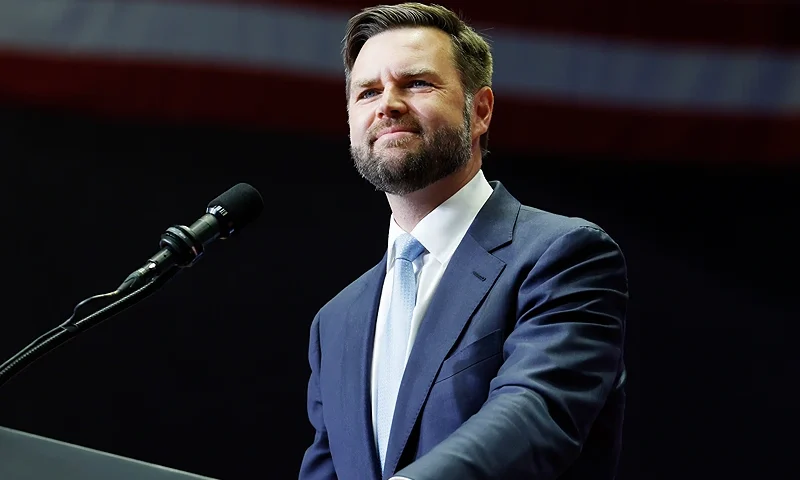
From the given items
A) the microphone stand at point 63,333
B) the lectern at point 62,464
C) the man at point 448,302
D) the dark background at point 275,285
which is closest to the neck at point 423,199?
the man at point 448,302

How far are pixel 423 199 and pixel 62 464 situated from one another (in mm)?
675

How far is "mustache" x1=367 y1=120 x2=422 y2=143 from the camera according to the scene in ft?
4.76

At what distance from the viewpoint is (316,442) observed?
63.1 inches

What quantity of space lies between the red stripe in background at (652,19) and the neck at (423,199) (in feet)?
3.72

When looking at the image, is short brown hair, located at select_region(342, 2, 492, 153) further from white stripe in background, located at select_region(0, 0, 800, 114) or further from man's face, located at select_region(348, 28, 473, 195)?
white stripe in background, located at select_region(0, 0, 800, 114)

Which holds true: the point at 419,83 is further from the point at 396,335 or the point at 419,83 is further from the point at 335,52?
the point at 335,52

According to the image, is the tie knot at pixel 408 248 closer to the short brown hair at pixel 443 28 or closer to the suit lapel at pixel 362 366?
the suit lapel at pixel 362 366

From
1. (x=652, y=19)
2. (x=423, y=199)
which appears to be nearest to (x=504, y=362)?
(x=423, y=199)

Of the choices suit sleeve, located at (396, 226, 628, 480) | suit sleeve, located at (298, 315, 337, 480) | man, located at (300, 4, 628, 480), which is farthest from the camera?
suit sleeve, located at (298, 315, 337, 480)

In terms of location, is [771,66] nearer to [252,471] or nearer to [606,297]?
[606,297]

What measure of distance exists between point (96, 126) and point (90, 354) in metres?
0.66

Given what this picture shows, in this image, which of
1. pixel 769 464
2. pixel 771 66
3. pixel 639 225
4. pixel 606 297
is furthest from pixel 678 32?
pixel 606 297

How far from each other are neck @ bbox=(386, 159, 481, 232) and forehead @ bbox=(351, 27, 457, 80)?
6.5 inches

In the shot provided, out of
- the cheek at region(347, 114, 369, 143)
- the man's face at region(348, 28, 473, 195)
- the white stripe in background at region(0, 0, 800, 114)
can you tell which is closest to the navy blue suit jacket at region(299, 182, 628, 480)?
the man's face at region(348, 28, 473, 195)
